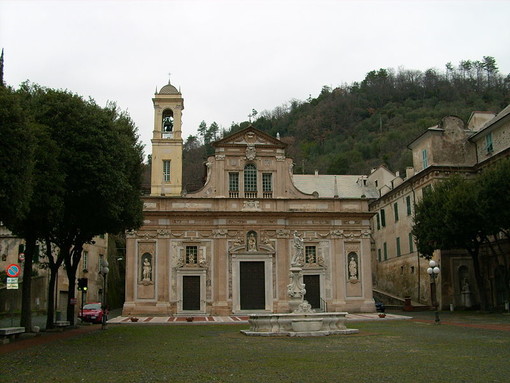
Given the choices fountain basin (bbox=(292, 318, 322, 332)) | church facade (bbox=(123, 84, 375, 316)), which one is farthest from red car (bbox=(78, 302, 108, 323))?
fountain basin (bbox=(292, 318, 322, 332))

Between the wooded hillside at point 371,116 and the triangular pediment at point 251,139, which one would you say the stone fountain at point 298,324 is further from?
the wooded hillside at point 371,116

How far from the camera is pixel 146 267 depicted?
40.4 m

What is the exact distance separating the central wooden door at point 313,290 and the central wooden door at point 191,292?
316 inches

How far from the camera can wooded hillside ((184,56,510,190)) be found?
282ft

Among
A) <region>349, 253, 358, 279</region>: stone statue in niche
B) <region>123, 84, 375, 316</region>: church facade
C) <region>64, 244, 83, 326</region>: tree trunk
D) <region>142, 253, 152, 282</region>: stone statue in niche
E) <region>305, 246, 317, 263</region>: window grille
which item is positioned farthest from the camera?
<region>349, 253, 358, 279</region>: stone statue in niche

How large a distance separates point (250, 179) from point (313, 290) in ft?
31.7

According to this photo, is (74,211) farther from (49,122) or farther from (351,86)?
(351,86)

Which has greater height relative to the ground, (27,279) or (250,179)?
(250,179)

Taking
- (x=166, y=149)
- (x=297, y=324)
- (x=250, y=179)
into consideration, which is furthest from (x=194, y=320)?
(x=166, y=149)

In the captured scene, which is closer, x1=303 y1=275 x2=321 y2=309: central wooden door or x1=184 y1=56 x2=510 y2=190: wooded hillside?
x1=303 y1=275 x2=321 y2=309: central wooden door

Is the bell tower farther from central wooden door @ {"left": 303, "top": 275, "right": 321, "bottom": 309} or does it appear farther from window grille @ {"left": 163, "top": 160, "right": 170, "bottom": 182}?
central wooden door @ {"left": 303, "top": 275, "right": 321, "bottom": 309}

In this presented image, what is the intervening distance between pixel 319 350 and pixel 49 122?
13.5 m

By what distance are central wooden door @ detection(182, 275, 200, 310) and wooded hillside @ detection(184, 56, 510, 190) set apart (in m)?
35.0

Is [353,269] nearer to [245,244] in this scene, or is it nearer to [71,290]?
[245,244]
